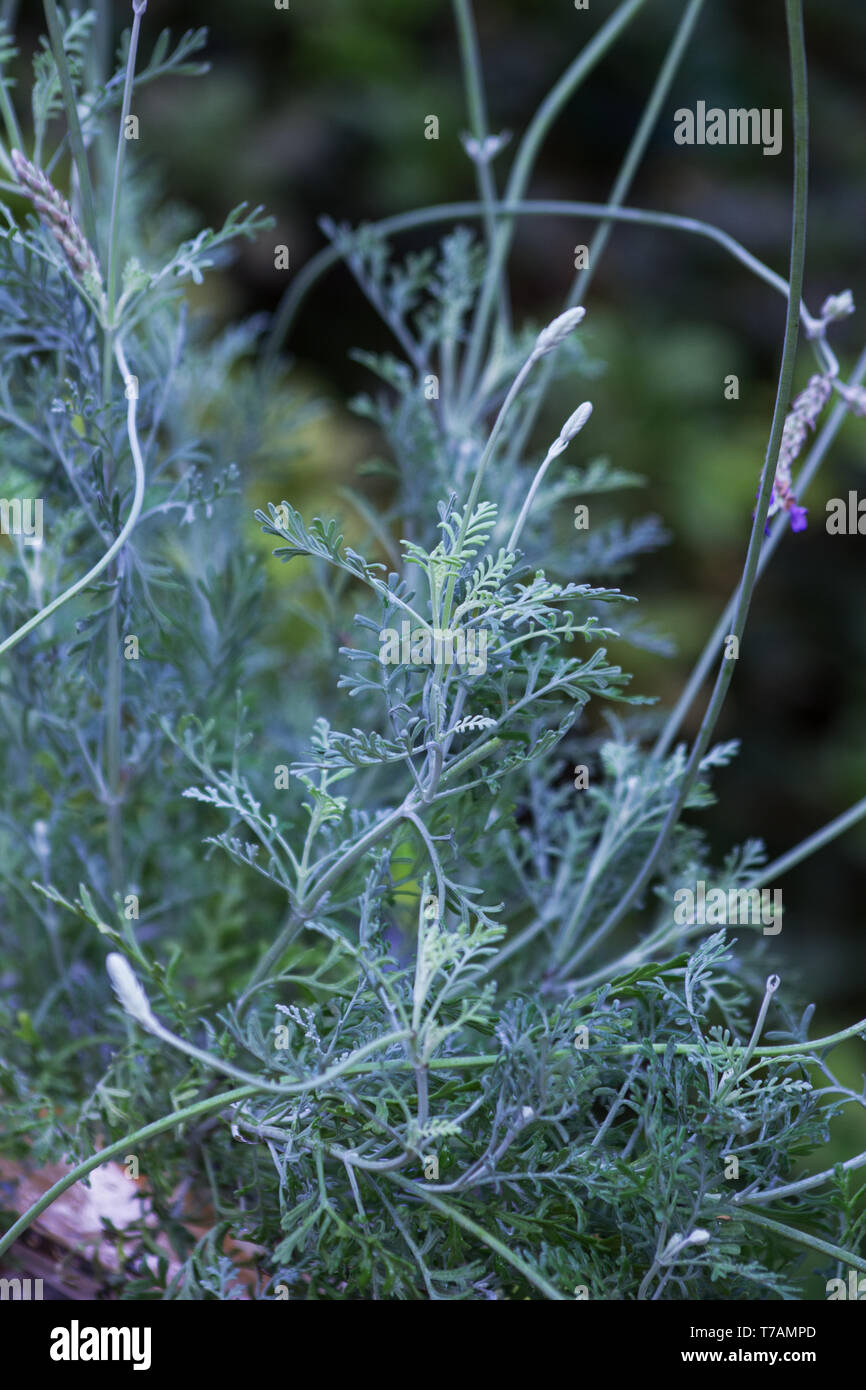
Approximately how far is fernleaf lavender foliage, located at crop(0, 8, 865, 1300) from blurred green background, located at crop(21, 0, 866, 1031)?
879 millimetres

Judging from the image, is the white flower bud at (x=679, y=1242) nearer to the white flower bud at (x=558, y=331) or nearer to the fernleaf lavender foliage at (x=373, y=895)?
the fernleaf lavender foliage at (x=373, y=895)

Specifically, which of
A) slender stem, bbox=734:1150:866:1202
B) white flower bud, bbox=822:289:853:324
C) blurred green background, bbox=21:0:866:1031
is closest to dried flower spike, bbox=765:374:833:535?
white flower bud, bbox=822:289:853:324

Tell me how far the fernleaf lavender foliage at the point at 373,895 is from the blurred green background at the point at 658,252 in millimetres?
879

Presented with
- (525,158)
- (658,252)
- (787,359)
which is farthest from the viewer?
(658,252)

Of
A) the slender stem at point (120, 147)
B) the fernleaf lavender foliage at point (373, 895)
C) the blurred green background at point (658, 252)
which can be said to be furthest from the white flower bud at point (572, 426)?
the blurred green background at point (658, 252)

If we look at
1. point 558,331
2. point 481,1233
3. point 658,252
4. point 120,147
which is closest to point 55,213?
point 120,147

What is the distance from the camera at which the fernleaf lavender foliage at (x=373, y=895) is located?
0.28 m

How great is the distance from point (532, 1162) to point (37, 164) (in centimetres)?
28

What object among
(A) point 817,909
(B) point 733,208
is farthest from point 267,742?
(B) point 733,208

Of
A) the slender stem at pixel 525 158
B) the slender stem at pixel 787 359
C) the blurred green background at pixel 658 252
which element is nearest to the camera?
the slender stem at pixel 787 359

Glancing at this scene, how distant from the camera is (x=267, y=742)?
0.47m

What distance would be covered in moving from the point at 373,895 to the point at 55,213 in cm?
18

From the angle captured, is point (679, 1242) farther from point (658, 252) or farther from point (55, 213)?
point (658, 252)

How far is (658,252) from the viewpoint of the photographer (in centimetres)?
148
